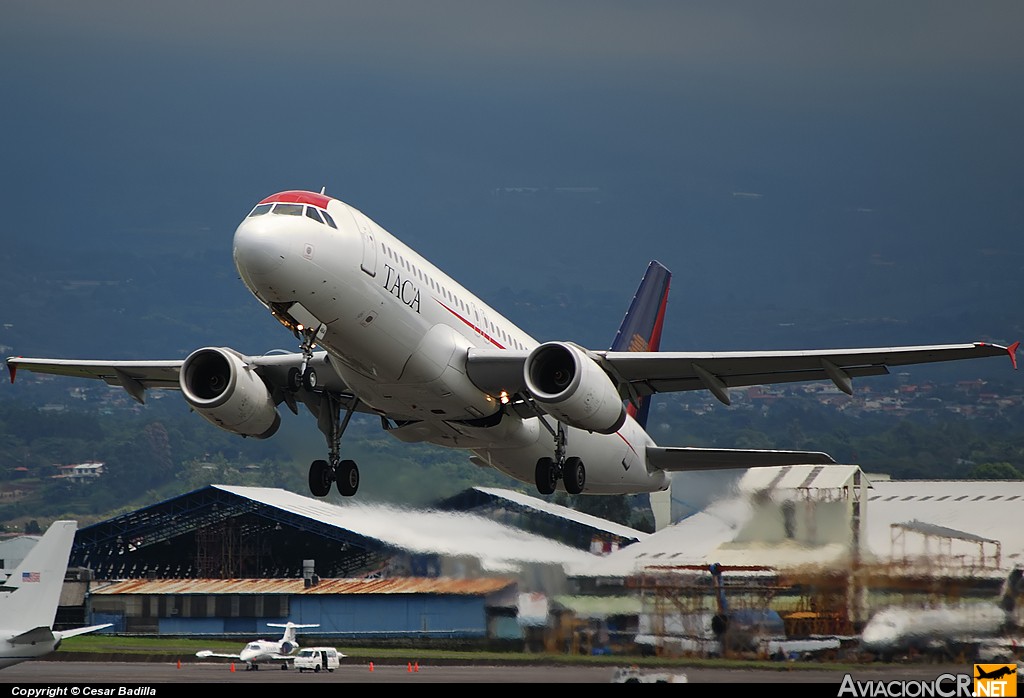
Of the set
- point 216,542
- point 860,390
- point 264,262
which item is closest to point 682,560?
point 264,262

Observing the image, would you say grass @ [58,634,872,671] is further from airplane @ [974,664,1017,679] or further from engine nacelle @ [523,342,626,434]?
engine nacelle @ [523,342,626,434]

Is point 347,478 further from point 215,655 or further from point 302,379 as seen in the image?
point 215,655

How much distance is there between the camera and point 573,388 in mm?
24375

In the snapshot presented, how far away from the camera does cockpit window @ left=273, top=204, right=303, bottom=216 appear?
72.8 ft

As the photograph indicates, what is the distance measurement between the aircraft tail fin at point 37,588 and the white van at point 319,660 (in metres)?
6.67

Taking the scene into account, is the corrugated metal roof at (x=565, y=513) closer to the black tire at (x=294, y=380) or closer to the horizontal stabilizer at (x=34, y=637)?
the black tire at (x=294, y=380)

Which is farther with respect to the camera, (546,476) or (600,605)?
(600,605)

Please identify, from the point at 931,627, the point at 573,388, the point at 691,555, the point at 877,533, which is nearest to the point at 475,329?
the point at 573,388

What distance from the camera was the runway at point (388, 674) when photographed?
955 inches

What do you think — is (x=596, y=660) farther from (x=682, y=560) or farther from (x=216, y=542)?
(x=216, y=542)

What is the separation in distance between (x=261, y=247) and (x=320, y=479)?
286 inches

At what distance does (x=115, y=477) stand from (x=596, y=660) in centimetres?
5793

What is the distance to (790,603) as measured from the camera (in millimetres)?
27312

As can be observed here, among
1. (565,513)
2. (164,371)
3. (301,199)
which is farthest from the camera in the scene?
(565,513)
